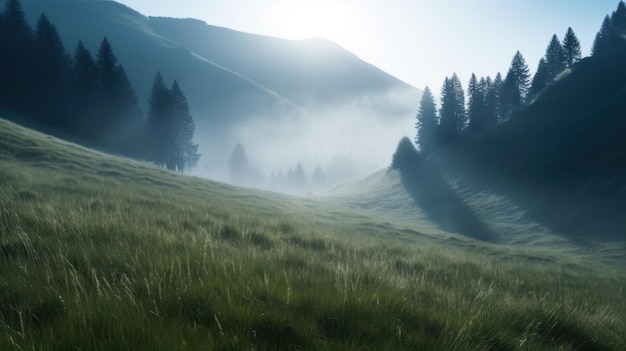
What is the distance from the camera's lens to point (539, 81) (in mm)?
91188

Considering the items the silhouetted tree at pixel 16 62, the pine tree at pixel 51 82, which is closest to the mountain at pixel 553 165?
the pine tree at pixel 51 82

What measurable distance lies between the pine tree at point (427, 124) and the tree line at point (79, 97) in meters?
64.8

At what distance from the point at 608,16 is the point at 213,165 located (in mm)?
185375

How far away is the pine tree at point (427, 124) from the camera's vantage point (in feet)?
297

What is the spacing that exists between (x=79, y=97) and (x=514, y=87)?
102439 millimetres

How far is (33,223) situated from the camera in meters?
4.88

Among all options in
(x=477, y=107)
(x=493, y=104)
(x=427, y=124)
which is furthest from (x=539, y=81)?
(x=427, y=124)

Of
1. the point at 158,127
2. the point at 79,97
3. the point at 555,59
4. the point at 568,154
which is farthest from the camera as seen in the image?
the point at 555,59

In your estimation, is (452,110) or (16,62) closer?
(16,62)

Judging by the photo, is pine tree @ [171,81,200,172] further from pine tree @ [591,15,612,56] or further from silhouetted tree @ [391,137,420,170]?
pine tree @ [591,15,612,56]

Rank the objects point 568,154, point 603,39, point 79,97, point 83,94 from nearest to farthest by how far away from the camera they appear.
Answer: point 79,97, point 83,94, point 568,154, point 603,39

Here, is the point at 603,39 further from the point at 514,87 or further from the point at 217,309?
the point at 217,309

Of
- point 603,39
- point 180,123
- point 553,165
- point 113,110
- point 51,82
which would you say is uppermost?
point 603,39

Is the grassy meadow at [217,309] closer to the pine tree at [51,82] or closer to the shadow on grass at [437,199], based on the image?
the shadow on grass at [437,199]
